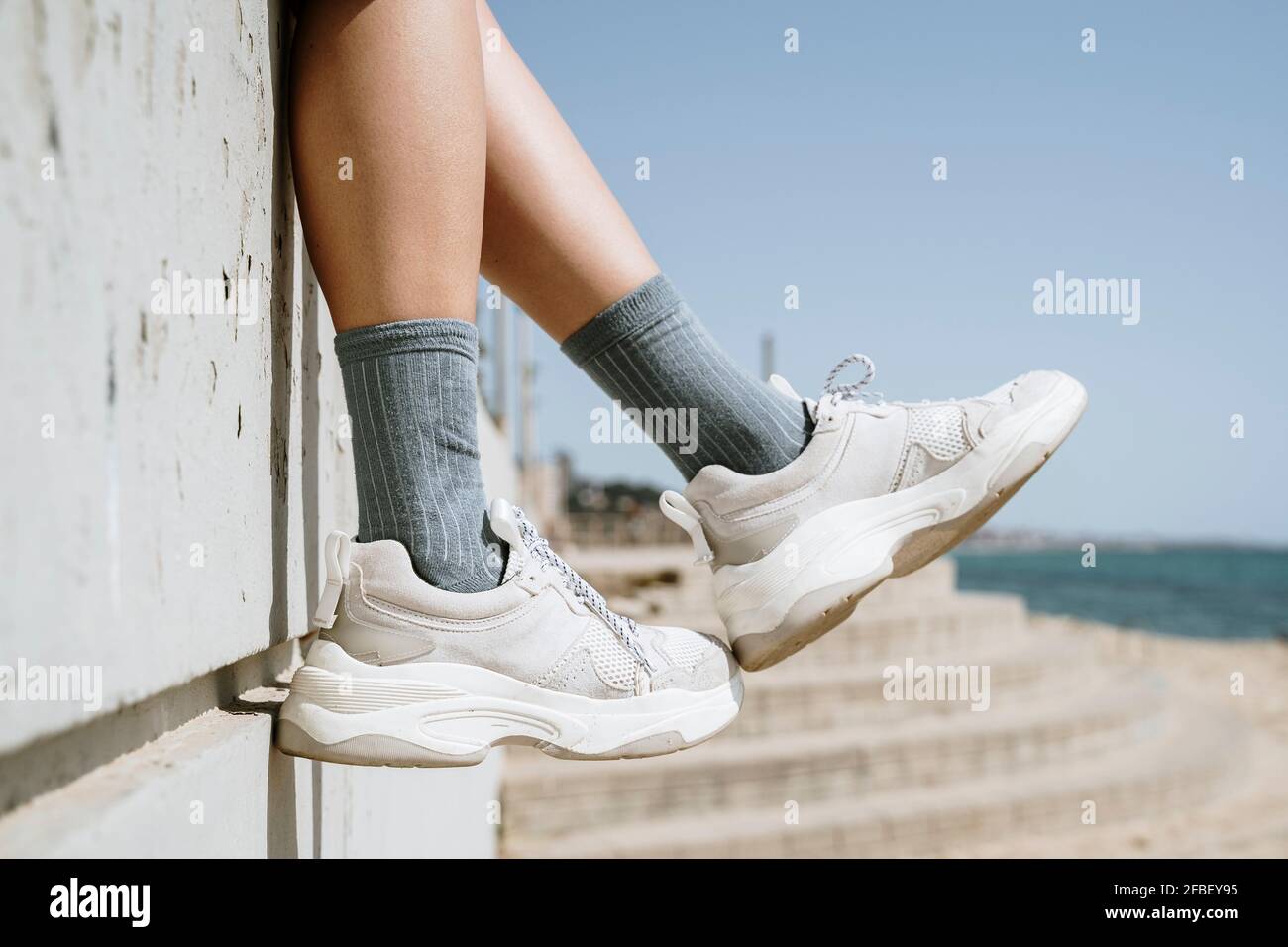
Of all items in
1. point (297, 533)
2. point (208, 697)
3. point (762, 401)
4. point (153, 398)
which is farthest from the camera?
point (762, 401)

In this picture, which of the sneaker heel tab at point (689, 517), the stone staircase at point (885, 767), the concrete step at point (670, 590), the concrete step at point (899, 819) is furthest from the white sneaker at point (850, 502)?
the concrete step at point (670, 590)

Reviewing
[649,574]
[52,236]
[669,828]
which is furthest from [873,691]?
[52,236]

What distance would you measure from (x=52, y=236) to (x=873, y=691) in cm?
606

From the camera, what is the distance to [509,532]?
3.50 feet

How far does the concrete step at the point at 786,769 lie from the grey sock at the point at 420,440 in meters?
4.54

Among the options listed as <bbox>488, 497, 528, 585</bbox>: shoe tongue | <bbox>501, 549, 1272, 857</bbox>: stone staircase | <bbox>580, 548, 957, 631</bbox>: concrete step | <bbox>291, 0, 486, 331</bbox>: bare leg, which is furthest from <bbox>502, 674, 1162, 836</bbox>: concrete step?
<bbox>291, 0, 486, 331</bbox>: bare leg

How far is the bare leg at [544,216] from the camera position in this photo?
119 centimetres

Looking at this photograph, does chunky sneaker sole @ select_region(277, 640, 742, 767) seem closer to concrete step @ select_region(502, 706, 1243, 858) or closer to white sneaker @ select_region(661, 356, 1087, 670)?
white sneaker @ select_region(661, 356, 1087, 670)

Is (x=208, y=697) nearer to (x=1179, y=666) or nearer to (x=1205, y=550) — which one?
(x=1179, y=666)

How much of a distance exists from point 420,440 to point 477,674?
0.26 m

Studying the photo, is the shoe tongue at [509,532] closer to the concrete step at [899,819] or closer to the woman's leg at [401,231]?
the woman's leg at [401,231]

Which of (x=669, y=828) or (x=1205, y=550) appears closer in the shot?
(x=669, y=828)

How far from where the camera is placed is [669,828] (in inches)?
205

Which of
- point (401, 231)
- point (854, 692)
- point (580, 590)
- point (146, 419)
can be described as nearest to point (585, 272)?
point (401, 231)
